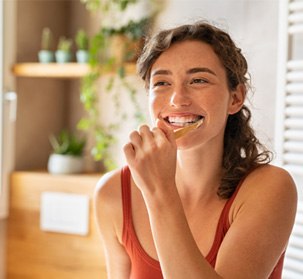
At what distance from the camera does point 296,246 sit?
5.82ft

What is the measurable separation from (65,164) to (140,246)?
1.21 meters

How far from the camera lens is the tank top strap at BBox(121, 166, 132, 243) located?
1.39 metres

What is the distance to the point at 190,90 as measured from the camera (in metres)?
1.24

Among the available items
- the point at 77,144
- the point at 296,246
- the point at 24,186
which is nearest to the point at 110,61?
the point at 77,144

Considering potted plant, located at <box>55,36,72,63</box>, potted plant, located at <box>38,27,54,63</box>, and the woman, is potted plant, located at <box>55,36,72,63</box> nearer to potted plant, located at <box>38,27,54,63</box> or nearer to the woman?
potted plant, located at <box>38,27,54,63</box>

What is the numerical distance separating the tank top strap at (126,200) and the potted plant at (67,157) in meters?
1.09

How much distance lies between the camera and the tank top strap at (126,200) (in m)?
1.39

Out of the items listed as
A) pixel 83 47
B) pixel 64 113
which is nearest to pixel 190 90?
pixel 83 47

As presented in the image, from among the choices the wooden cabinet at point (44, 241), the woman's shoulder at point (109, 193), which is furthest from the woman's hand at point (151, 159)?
the wooden cabinet at point (44, 241)

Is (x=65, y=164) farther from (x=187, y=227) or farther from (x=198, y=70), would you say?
(x=187, y=227)

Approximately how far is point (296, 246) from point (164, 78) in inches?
29.6

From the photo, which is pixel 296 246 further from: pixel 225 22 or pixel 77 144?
pixel 77 144

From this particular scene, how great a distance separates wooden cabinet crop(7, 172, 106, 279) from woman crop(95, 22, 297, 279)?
97 centimetres

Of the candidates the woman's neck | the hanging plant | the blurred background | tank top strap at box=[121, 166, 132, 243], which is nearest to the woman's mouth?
the woman's neck
